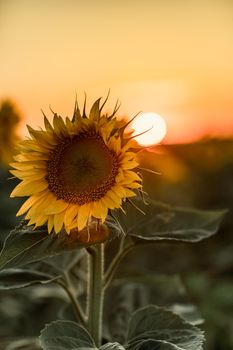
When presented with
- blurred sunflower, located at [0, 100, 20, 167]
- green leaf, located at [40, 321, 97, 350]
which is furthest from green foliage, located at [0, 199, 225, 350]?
blurred sunflower, located at [0, 100, 20, 167]

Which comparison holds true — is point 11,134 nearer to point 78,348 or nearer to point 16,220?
point 16,220

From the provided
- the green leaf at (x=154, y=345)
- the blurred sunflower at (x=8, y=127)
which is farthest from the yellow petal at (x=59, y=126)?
Answer: the blurred sunflower at (x=8, y=127)

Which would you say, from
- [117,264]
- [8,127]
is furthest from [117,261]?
[8,127]

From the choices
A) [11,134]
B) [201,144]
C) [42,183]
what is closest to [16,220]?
[11,134]

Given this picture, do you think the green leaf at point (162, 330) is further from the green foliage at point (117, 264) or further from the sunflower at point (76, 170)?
the sunflower at point (76, 170)

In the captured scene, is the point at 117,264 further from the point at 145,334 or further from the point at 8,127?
the point at 8,127

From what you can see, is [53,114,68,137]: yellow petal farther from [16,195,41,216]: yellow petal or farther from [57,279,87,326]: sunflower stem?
[57,279,87,326]: sunflower stem
